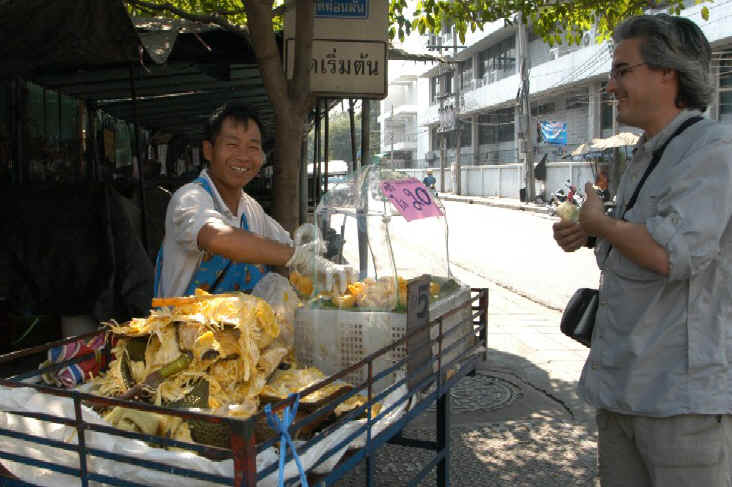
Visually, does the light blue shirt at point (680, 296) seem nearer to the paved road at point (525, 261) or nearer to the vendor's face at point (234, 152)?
the vendor's face at point (234, 152)

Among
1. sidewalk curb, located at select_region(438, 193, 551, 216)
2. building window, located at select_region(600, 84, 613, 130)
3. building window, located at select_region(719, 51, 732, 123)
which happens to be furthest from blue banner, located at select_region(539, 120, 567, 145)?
building window, located at select_region(719, 51, 732, 123)

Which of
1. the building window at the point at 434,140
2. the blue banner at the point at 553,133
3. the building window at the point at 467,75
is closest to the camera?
the blue banner at the point at 553,133

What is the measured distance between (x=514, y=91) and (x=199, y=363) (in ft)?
122

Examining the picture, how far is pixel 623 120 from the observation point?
2.00 metres

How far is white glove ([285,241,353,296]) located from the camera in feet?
7.11

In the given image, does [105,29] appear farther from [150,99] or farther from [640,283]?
[150,99]

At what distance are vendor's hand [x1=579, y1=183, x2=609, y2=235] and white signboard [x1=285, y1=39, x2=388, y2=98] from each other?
2.88 m

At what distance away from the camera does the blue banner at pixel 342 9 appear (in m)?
4.58

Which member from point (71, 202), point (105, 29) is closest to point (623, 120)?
point (105, 29)

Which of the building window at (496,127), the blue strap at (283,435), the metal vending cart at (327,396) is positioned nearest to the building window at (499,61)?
the building window at (496,127)

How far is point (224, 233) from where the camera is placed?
2.15 meters

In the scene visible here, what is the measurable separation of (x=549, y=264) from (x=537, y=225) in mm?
8548

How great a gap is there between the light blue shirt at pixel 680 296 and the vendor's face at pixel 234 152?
146cm

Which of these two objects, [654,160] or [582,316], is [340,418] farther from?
[654,160]
